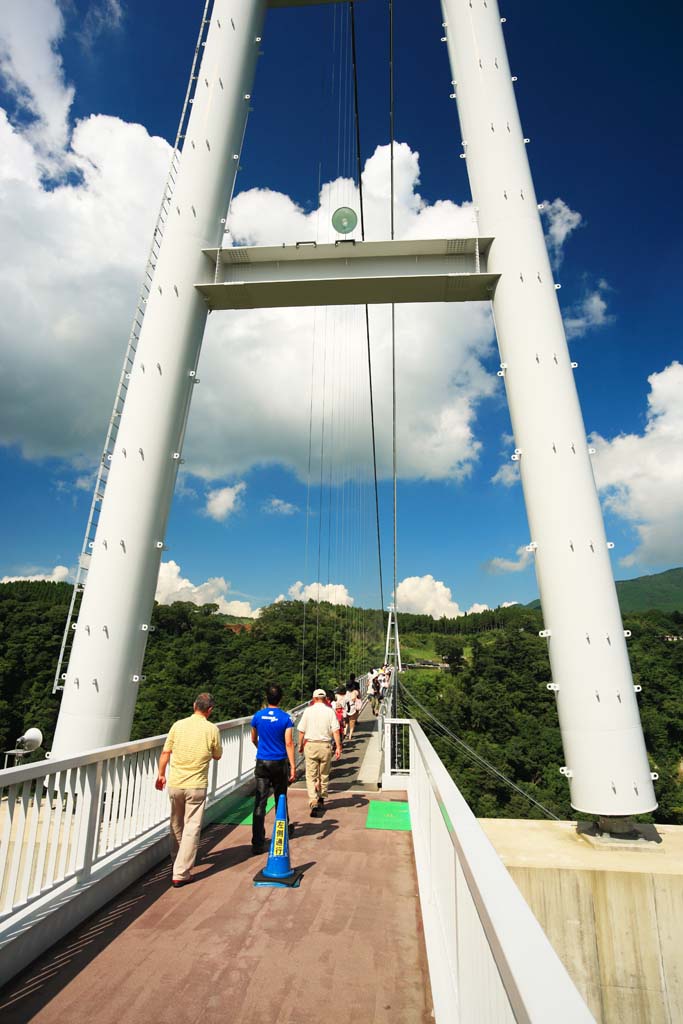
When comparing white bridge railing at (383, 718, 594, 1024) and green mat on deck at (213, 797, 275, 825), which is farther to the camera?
green mat on deck at (213, 797, 275, 825)

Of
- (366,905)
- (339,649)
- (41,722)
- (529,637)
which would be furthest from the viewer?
(529,637)

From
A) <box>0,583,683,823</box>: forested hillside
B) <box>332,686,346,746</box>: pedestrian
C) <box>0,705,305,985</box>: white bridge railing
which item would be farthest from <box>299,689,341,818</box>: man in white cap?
<box>0,583,683,823</box>: forested hillside

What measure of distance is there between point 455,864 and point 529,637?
73.8 meters

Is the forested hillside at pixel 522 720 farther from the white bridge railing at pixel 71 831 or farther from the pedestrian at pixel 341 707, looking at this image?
the white bridge railing at pixel 71 831

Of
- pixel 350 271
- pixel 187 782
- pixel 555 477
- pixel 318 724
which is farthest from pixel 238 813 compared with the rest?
pixel 350 271

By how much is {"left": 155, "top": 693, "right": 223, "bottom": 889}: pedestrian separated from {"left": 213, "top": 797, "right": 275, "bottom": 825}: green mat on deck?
1.62 meters

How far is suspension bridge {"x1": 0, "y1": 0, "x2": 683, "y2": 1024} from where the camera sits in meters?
2.58

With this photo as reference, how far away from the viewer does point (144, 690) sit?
Result: 48.1 metres

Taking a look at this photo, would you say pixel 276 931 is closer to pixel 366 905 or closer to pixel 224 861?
pixel 366 905

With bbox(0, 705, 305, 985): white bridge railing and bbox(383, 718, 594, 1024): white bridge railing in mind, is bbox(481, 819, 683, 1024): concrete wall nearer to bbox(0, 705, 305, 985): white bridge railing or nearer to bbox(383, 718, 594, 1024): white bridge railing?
bbox(383, 718, 594, 1024): white bridge railing

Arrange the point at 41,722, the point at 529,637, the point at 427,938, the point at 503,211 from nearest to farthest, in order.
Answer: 1. the point at 427,938
2. the point at 503,211
3. the point at 41,722
4. the point at 529,637

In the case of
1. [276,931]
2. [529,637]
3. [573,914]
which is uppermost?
[529,637]

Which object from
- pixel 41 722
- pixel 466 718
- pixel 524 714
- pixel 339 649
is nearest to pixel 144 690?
pixel 41 722

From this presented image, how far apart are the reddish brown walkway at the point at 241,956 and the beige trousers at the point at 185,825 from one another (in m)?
0.16
